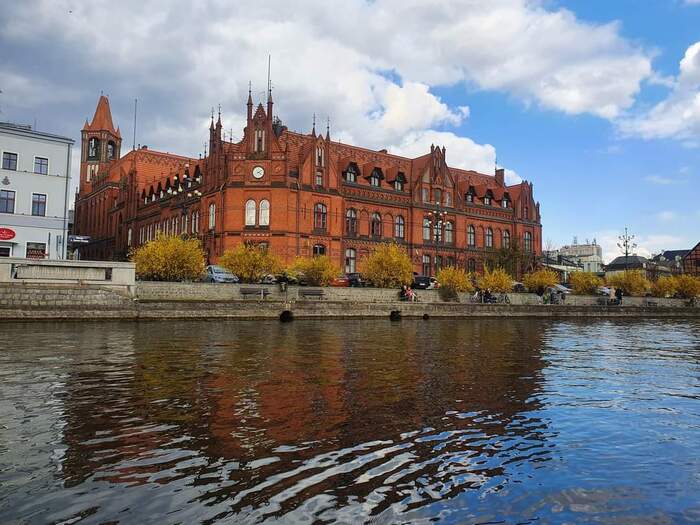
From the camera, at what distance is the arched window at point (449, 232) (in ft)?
241

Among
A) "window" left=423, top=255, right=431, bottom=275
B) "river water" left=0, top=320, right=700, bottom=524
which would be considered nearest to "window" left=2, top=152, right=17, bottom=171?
"river water" left=0, top=320, right=700, bottom=524

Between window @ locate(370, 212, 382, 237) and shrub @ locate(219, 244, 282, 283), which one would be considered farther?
window @ locate(370, 212, 382, 237)

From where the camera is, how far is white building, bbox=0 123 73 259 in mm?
48344

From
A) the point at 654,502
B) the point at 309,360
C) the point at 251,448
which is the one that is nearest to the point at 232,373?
the point at 309,360

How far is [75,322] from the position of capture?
29734 mm

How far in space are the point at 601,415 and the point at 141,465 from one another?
7445mm

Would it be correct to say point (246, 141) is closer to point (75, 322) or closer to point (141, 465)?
point (75, 322)

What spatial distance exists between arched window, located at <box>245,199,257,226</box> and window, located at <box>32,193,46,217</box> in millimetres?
18555

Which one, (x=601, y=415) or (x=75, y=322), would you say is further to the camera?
(x=75, y=322)

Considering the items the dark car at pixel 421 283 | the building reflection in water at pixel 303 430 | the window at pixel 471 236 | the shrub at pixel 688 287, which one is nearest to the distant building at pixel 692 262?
the shrub at pixel 688 287

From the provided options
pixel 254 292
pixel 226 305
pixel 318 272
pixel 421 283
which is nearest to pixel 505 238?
pixel 421 283

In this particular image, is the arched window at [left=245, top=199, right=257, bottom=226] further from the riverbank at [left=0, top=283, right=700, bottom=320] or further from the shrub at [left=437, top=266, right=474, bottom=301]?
the shrub at [left=437, top=266, right=474, bottom=301]

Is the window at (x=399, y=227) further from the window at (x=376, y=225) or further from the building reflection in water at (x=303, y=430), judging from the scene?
the building reflection in water at (x=303, y=430)

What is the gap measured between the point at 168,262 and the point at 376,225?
105 feet
